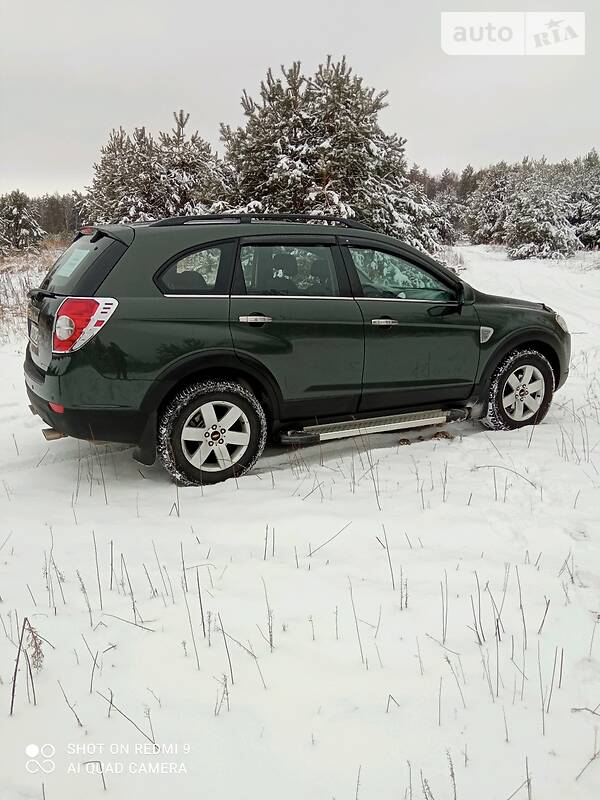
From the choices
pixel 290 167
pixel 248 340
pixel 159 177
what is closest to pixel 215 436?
pixel 248 340

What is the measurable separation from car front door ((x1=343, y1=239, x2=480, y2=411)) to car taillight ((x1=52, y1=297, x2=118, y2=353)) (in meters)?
1.91

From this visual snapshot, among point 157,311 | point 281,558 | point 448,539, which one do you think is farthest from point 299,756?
point 157,311

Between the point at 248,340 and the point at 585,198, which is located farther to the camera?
the point at 585,198

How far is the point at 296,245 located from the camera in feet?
15.0

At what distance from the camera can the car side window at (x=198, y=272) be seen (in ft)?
13.4

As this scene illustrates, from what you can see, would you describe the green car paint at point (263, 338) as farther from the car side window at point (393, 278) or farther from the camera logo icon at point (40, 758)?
the camera logo icon at point (40, 758)

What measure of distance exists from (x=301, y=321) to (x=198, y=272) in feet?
2.63

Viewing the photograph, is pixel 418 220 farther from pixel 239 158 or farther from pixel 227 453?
pixel 227 453

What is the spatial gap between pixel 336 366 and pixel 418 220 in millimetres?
8267

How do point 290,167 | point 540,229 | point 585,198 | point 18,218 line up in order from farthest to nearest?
point 585,198 → point 18,218 → point 540,229 → point 290,167

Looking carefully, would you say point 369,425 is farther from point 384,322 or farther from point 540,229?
point 540,229

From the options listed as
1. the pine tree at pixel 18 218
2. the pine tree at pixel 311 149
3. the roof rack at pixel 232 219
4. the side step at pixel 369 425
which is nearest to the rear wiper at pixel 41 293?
the roof rack at pixel 232 219

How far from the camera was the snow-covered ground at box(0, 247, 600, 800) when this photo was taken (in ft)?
6.30

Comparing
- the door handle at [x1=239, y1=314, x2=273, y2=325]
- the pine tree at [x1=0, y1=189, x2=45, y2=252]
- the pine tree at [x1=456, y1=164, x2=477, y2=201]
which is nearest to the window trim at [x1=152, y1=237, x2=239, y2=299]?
the door handle at [x1=239, y1=314, x2=273, y2=325]
